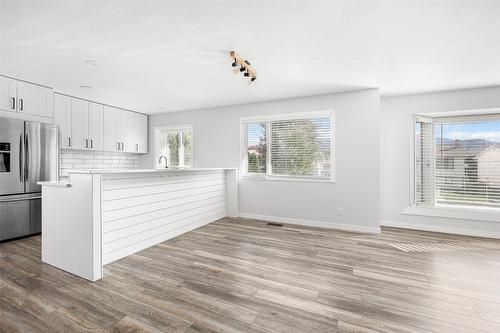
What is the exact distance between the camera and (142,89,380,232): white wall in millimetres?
4109

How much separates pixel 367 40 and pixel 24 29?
330cm

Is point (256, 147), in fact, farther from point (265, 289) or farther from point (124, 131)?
point (265, 289)

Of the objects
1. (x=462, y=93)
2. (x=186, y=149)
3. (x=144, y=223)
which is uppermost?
(x=462, y=93)

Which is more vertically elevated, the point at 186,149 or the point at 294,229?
the point at 186,149

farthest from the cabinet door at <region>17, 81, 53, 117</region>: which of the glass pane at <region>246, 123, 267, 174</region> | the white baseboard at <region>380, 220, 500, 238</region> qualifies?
the white baseboard at <region>380, 220, 500, 238</region>

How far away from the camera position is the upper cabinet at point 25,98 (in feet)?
11.5

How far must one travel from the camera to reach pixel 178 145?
19.7 feet

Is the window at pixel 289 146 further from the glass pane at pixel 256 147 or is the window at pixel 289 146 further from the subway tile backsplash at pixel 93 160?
the subway tile backsplash at pixel 93 160

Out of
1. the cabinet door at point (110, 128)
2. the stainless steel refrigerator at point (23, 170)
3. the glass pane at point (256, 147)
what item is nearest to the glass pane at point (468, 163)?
the glass pane at point (256, 147)

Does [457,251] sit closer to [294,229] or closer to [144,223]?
[294,229]

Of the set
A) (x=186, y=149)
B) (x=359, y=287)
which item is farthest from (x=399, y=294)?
(x=186, y=149)

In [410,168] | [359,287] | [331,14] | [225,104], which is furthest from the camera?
[225,104]

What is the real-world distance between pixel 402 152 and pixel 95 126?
6.04m

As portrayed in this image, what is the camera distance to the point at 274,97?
15.2 feet
